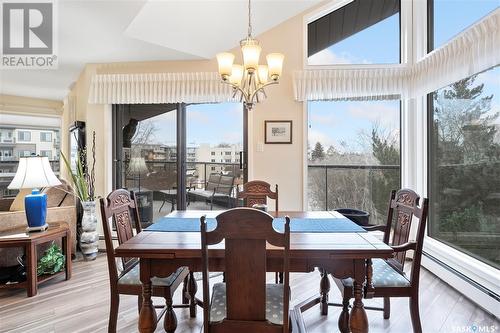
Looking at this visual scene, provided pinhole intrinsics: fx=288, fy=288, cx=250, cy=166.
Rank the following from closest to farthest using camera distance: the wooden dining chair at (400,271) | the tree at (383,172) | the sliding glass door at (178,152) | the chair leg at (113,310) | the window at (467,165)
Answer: the wooden dining chair at (400,271)
the chair leg at (113,310)
the window at (467,165)
the tree at (383,172)
the sliding glass door at (178,152)

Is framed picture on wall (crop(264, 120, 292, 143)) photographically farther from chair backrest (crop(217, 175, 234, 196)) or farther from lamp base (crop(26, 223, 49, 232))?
lamp base (crop(26, 223, 49, 232))

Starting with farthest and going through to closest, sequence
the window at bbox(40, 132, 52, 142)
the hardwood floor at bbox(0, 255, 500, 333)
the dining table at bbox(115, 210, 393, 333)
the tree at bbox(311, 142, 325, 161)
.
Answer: the window at bbox(40, 132, 52, 142) → the tree at bbox(311, 142, 325, 161) → the hardwood floor at bbox(0, 255, 500, 333) → the dining table at bbox(115, 210, 393, 333)

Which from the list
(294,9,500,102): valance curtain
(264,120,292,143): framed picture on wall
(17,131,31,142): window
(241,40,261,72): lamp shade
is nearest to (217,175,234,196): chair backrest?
(264,120,292,143): framed picture on wall

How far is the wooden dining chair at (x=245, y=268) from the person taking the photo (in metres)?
1.31

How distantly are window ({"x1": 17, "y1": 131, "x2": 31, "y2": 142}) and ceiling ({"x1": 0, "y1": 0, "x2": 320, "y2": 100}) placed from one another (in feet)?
7.68

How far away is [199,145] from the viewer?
161 inches

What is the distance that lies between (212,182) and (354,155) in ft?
6.62

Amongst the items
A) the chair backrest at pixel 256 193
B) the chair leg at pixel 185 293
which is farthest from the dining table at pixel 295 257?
the chair backrest at pixel 256 193

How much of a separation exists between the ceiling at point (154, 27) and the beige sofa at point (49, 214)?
178 centimetres

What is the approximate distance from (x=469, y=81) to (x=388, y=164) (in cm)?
135

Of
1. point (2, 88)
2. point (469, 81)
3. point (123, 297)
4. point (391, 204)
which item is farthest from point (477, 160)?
point (2, 88)

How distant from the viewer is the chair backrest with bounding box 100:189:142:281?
1.87m

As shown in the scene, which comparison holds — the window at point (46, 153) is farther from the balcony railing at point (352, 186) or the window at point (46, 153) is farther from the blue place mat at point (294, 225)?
the balcony railing at point (352, 186)

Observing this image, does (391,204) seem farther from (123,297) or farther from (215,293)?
(123,297)
